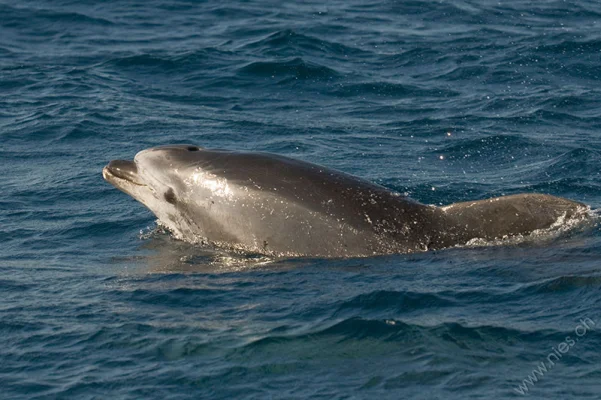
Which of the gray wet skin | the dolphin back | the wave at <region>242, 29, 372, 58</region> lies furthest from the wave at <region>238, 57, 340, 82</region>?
the dolphin back

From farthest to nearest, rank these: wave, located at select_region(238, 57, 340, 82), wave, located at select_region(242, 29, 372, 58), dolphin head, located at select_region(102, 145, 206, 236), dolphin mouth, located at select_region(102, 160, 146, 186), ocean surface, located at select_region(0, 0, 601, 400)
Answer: wave, located at select_region(242, 29, 372, 58), wave, located at select_region(238, 57, 340, 82), dolphin mouth, located at select_region(102, 160, 146, 186), dolphin head, located at select_region(102, 145, 206, 236), ocean surface, located at select_region(0, 0, 601, 400)

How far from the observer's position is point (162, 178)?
14742 millimetres

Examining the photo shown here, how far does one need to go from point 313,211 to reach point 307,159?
6.32m

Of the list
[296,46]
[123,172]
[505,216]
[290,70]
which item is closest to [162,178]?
[123,172]

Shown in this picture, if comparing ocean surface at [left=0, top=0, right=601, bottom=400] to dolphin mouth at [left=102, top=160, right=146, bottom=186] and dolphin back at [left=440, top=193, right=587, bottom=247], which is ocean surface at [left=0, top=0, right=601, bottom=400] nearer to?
dolphin back at [left=440, top=193, right=587, bottom=247]

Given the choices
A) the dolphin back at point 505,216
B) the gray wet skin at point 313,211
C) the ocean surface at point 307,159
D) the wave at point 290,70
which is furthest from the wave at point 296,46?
the dolphin back at point 505,216

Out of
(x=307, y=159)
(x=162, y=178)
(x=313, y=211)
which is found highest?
(x=162, y=178)

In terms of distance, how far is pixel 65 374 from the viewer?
425 inches

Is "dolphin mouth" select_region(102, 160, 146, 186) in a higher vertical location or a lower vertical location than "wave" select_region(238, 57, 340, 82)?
higher

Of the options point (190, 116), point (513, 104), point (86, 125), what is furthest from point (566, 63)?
point (86, 125)

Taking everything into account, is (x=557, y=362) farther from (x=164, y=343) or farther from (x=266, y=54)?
(x=266, y=54)

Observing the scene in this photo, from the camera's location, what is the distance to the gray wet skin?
1352 centimetres

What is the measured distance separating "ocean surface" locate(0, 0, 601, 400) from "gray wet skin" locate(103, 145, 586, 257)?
0.27 m

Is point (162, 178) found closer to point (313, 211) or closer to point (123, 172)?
point (123, 172)
